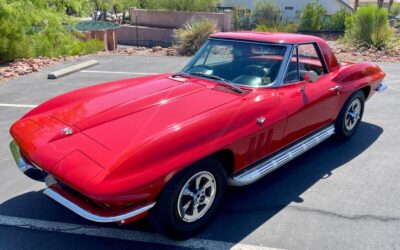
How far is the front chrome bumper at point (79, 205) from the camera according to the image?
8.41 ft

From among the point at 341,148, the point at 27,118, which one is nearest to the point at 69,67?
the point at 27,118

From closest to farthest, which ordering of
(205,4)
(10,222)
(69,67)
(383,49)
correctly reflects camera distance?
(10,222) < (69,67) < (383,49) < (205,4)

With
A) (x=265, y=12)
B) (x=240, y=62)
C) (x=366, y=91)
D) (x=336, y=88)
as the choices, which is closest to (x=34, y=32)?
(x=240, y=62)

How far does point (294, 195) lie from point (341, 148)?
1472 millimetres

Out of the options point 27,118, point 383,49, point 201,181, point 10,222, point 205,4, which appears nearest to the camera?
point 201,181

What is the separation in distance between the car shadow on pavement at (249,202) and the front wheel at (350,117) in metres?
0.34

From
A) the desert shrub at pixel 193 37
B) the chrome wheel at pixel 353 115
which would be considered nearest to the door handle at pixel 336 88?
the chrome wheel at pixel 353 115

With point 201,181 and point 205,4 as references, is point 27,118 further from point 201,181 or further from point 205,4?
point 205,4

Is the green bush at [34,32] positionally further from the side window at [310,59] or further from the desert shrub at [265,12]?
the desert shrub at [265,12]

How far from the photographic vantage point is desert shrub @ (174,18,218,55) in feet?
46.7

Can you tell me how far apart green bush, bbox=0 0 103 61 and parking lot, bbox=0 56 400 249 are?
21.9 feet

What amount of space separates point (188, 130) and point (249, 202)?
1.13 metres

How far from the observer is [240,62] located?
408cm

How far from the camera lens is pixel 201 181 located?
3.04 m
